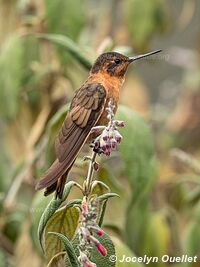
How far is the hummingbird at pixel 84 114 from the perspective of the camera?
1478 mm

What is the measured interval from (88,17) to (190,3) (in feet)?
2.79

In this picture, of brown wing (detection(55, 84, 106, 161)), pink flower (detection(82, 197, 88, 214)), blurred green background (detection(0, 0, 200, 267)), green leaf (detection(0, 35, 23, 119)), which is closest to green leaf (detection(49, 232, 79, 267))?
pink flower (detection(82, 197, 88, 214))

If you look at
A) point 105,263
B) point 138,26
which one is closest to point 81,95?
point 105,263

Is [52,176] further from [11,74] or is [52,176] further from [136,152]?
[11,74]

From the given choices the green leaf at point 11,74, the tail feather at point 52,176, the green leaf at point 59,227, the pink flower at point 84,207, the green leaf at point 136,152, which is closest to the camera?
the pink flower at point 84,207

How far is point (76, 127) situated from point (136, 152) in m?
0.53

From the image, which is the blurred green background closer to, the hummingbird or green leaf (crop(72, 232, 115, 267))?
the hummingbird

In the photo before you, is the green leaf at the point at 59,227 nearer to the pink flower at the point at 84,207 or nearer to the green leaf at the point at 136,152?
the pink flower at the point at 84,207

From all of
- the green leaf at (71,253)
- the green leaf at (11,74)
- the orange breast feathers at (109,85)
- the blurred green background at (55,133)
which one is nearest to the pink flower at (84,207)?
the green leaf at (71,253)

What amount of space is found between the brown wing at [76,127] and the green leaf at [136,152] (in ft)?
1.14

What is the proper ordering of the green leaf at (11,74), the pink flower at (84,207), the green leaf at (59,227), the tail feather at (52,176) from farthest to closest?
the green leaf at (11,74)
the green leaf at (59,227)
the tail feather at (52,176)
the pink flower at (84,207)

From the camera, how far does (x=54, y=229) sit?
5.19 feet

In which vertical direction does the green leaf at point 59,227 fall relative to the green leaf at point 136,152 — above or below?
below

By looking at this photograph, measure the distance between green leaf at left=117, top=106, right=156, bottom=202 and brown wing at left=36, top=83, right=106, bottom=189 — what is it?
0.35 metres
